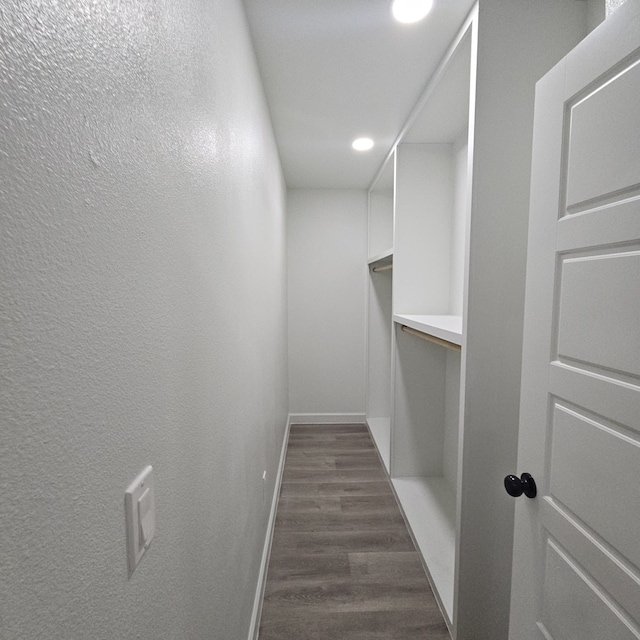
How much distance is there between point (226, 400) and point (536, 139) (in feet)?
3.74

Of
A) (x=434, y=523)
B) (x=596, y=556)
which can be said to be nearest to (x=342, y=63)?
(x=596, y=556)

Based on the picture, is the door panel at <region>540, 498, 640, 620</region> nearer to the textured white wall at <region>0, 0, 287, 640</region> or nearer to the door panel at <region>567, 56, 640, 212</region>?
the door panel at <region>567, 56, 640, 212</region>

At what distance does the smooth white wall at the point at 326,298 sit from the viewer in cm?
370

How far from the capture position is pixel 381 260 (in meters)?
3.20

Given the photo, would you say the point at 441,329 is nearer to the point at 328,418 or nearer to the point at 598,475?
the point at 598,475

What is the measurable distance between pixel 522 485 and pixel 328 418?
2946 millimetres

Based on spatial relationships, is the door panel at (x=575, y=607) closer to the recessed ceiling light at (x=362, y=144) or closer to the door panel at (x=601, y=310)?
the door panel at (x=601, y=310)

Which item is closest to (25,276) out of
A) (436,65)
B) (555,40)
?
(555,40)

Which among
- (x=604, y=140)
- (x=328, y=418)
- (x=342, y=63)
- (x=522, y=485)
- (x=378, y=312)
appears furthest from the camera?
(x=328, y=418)

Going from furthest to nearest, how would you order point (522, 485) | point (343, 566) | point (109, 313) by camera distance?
point (343, 566) → point (522, 485) → point (109, 313)

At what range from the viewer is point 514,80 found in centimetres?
133

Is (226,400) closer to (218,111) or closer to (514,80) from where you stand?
(218,111)

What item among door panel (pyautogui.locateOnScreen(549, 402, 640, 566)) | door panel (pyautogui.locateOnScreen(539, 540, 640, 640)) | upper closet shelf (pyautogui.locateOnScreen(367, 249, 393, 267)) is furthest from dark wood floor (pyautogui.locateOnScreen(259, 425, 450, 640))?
upper closet shelf (pyautogui.locateOnScreen(367, 249, 393, 267))

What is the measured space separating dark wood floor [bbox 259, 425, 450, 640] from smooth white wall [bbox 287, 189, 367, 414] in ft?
3.38
